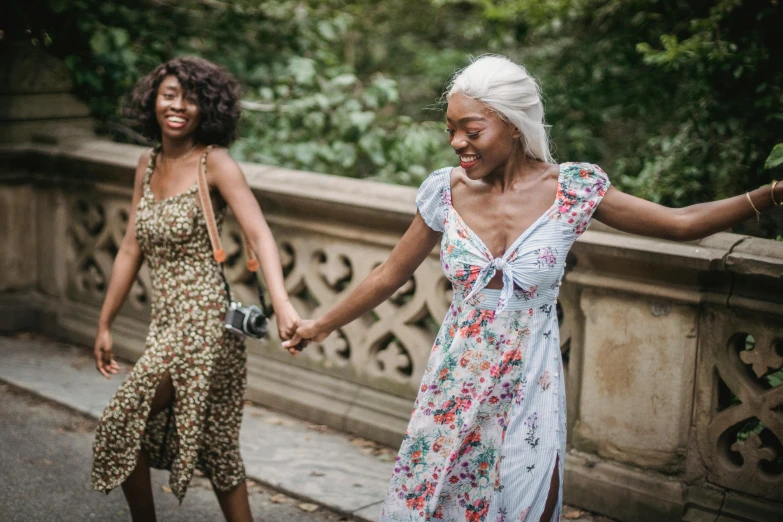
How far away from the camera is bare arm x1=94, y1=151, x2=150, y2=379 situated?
3.96 meters

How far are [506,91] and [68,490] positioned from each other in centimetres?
290

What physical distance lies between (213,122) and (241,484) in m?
1.45

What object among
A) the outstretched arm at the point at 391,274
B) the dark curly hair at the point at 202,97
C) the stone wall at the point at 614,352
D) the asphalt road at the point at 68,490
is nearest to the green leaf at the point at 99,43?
the stone wall at the point at 614,352

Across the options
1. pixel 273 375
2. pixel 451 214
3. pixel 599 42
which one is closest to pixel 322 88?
pixel 599 42

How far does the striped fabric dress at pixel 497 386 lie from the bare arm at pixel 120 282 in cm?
146

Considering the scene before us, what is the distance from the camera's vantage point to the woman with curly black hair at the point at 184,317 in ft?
12.1

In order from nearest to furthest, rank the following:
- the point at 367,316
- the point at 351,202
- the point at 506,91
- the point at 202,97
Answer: the point at 506,91, the point at 202,97, the point at 351,202, the point at 367,316

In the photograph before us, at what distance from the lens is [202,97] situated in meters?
3.89

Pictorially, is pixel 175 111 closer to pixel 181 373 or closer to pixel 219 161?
pixel 219 161

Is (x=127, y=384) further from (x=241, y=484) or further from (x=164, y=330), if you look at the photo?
(x=241, y=484)

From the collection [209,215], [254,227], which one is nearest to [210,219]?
[209,215]

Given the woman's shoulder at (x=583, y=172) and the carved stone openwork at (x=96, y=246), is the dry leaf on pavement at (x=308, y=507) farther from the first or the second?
the carved stone openwork at (x=96, y=246)

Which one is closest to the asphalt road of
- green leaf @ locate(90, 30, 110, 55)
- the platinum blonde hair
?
the platinum blonde hair

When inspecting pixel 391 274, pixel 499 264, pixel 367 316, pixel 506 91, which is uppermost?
pixel 506 91
